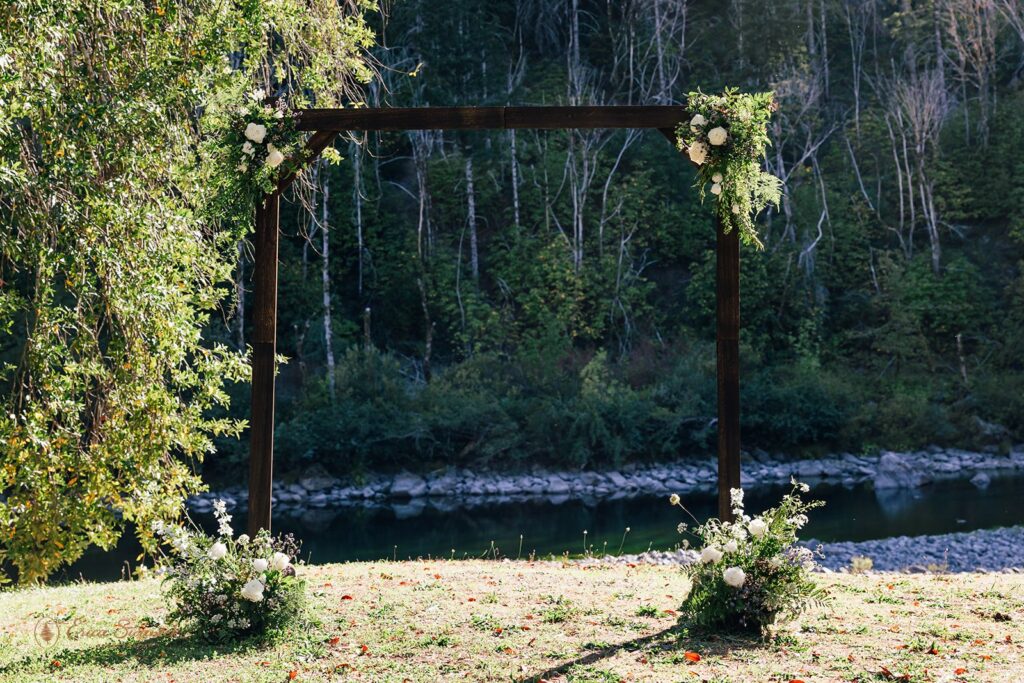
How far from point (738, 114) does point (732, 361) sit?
148 centimetres

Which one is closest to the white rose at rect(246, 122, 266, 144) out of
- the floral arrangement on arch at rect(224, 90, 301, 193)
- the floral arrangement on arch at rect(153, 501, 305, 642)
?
the floral arrangement on arch at rect(224, 90, 301, 193)

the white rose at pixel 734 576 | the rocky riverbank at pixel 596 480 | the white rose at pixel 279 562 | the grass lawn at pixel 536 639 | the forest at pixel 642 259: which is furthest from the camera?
the forest at pixel 642 259

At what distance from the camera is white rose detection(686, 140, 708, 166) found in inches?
237

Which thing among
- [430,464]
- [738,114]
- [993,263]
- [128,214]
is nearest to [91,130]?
[128,214]

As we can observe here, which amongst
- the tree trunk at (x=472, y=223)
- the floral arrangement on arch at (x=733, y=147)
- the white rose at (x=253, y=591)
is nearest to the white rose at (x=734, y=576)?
the floral arrangement on arch at (x=733, y=147)

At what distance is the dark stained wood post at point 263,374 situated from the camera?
6.14 meters

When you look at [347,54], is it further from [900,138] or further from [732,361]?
[900,138]

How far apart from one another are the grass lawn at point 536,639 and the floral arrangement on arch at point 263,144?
8.79 feet

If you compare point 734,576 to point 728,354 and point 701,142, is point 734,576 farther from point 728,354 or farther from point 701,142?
point 701,142

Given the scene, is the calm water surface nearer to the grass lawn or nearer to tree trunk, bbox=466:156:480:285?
the grass lawn

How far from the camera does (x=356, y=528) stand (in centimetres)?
1634

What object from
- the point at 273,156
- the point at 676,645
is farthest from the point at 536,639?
the point at 273,156

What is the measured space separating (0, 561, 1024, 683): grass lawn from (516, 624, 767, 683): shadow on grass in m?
0.01

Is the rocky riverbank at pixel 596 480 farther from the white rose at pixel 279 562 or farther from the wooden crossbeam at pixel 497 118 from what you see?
the white rose at pixel 279 562
